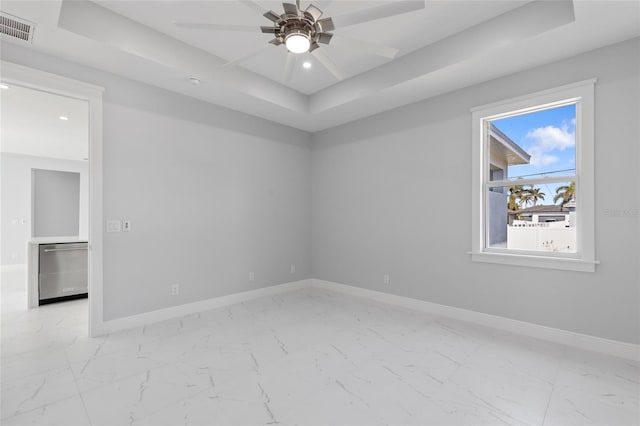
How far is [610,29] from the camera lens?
2455mm

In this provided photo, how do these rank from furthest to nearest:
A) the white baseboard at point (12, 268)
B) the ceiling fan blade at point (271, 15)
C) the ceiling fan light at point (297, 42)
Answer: the white baseboard at point (12, 268), the ceiling fan light at point (297, 42), the ceiling fan blade at point (271, 15)

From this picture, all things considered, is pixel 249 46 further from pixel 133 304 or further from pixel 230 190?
pixel 133 304

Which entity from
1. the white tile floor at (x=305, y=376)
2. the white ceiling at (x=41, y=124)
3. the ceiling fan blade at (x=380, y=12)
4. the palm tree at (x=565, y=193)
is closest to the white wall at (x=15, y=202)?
the white ceiling at (x=41, y=124)

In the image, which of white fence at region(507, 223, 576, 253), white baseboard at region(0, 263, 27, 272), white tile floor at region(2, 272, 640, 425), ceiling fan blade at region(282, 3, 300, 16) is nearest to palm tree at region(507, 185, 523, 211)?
white fence at region(507, 223, 576, 253)

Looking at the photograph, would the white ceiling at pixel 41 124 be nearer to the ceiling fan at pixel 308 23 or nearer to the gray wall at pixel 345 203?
the gray wall at pixel 345 203

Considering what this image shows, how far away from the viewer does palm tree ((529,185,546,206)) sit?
317cm

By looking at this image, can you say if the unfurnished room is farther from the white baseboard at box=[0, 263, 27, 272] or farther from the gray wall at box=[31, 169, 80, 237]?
the white baseboard at box=[0, 263, 27, 272]

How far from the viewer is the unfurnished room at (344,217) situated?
2.11m

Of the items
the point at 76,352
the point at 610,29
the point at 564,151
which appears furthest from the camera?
the point at 564,151

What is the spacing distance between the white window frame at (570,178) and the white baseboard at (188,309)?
2907 millimetres

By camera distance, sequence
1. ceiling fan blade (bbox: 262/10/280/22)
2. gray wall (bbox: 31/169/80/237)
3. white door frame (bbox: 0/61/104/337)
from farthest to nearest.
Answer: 1. gray wall (bbox: 31/169/80/237)
2. white door frame (bbox: 0/61/104/337)
3. ceiling fan blade (bbox: 262/10/280/22)

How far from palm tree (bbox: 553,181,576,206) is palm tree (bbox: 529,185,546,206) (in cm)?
12

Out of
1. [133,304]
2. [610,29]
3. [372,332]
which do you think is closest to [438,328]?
[372,332]

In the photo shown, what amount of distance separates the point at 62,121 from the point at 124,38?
327 centimetres
